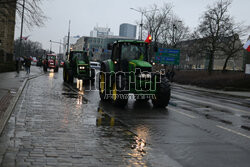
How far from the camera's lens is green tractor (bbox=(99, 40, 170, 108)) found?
495 inches

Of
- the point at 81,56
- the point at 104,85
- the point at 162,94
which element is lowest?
the point at 162,94

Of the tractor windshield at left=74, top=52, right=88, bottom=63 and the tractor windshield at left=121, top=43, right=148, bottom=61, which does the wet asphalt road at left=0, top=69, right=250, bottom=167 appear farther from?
the tractor windshield at left=74, top=52, right=88, bottom=63

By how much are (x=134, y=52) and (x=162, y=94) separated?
7.41 feet

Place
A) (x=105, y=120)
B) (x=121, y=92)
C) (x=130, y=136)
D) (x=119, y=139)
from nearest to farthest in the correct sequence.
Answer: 1. (x=119, y=139)
2. (x=130, y=136)
3. (x=105, y=120)
4. (x=121, y=92)

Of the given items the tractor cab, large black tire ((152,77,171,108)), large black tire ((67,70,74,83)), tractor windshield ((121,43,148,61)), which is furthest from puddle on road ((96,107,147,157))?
large black tire ((67,70,74,83))

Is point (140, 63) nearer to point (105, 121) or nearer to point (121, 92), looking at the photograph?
point (121, 92)

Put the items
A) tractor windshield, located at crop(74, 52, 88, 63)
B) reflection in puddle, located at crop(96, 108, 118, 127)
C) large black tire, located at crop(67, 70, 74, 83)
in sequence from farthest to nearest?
tractor windshield, located at crop(74, 52, 88, 63), large black tire, located at crop(67, 70, 74, 83), reflection in puddle, located at crop(96, 108, 118, 127)

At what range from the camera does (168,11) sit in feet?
207

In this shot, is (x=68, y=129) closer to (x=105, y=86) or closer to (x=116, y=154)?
(x=116, y=154)

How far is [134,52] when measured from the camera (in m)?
13.8

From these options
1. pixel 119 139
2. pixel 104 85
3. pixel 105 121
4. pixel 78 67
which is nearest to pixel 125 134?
pixel 119 139

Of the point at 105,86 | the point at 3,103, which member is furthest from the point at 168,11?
the point at 3,103

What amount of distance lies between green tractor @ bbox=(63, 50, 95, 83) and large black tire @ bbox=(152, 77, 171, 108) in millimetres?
12661

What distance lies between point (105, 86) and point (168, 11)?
167ft
